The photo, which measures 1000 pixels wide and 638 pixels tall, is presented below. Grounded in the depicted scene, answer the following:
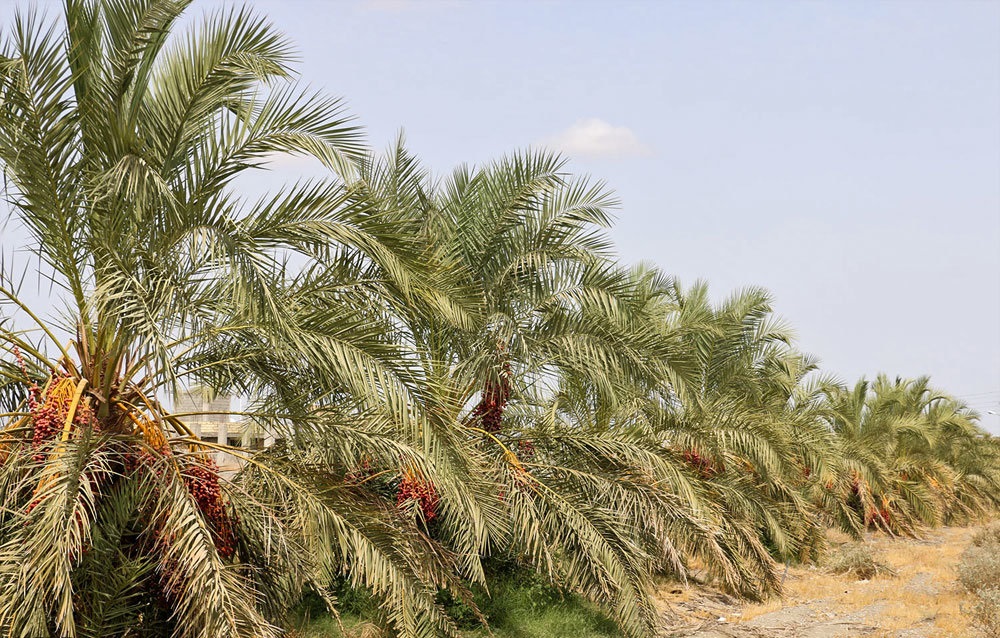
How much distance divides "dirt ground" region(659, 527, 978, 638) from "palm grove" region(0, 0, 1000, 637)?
262cm

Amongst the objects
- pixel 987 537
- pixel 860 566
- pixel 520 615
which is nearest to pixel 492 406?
pixel 520 615

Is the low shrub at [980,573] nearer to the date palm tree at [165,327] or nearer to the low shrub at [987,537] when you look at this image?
the low shrub at [987,537]

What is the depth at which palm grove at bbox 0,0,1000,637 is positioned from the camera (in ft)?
21.5

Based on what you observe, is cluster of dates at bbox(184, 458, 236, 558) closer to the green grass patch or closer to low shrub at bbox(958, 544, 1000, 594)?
the green grass patch

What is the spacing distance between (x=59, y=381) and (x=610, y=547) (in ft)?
20.1

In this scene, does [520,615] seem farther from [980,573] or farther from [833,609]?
[980,573]

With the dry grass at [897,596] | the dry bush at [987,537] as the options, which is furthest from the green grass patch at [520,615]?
the dry bush at [987,537]

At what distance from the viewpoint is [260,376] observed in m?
8.29

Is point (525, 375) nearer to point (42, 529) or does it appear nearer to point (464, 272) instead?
point (464, 272)

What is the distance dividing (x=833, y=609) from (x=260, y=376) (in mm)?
10950

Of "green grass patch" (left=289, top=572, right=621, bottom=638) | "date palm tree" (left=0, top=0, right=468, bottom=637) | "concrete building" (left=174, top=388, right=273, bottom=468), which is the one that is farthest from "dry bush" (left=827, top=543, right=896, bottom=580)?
"date palm tree" (left=0, top=0, right=468, bottom=637)

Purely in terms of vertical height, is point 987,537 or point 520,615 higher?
point 987,537

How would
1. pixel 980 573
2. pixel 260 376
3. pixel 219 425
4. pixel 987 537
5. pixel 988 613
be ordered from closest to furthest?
pixel 260 376, pixel 988 613, pixel 980 573, pixel 219 425, pixel 987 537

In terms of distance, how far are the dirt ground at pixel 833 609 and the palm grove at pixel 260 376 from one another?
2.62 m
